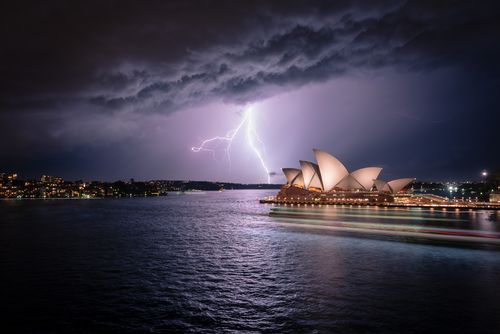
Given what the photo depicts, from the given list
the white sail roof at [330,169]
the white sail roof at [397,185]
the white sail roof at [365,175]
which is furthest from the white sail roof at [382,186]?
the white sail roof at [330,169]

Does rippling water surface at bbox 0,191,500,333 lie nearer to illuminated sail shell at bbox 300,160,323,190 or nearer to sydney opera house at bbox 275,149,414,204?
sydney opera house at bbox 275,149,414,204

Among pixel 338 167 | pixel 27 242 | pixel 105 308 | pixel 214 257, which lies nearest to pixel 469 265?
pixel 214 257

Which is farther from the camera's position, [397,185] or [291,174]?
[291,174]

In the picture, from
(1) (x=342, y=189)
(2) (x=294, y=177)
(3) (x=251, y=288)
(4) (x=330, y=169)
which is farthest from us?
(2) (x=294, y=177)

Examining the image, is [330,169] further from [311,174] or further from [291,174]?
[291,174]

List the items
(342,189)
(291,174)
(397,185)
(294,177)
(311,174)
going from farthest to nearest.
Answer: (291,174)
(294,177)
(397,185)
(311,174)
(342,189)

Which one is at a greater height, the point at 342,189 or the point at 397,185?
the point at 397,185

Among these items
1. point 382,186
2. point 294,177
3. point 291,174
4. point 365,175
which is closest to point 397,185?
point 382,186

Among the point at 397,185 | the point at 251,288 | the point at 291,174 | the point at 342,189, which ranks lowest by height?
the point at 251,288
